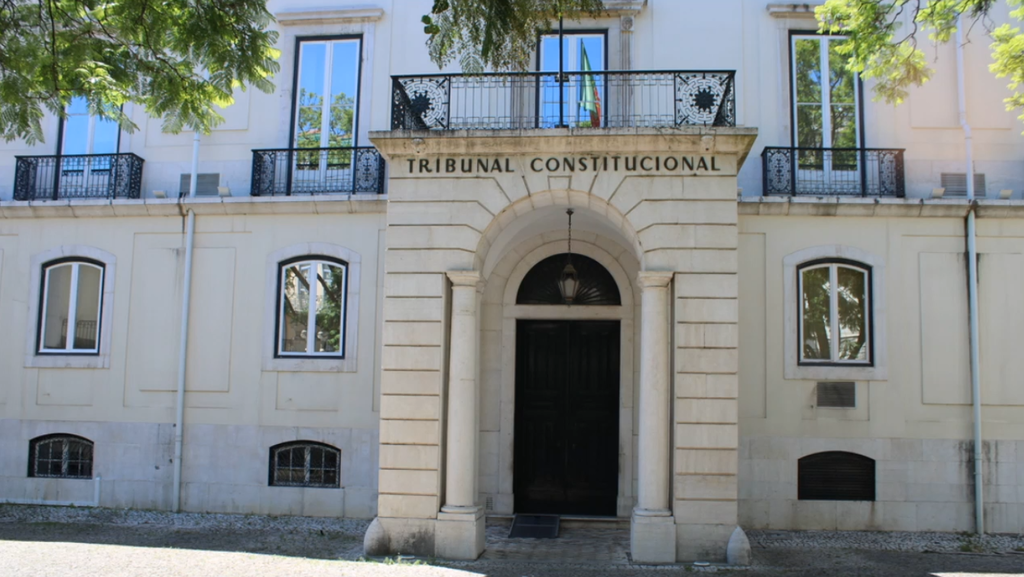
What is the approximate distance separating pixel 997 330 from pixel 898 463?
8.14 feet

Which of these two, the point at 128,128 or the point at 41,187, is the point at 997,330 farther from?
the point at 41,187

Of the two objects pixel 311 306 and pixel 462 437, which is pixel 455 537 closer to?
pixel 462 437

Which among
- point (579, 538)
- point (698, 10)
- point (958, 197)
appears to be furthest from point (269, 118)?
point (958, 197)

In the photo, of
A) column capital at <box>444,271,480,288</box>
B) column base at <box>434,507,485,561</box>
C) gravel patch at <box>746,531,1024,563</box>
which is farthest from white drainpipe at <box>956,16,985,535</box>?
column capital at <box>444,271,480,288</box>

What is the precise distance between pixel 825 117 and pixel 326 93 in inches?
322

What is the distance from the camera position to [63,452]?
1321cm

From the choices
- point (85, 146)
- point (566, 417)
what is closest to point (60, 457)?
point (85, 146)

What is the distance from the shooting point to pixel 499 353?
12617 mm

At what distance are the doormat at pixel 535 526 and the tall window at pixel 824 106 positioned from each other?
6.61m

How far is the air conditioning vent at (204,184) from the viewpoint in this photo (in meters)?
13.6

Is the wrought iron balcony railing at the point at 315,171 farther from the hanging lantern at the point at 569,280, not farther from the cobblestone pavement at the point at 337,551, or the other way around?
the cobblestone pavement at the point at 337,551

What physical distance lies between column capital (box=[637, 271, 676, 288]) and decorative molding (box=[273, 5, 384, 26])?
677 centimetres

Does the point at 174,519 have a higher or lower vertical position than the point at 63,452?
lower

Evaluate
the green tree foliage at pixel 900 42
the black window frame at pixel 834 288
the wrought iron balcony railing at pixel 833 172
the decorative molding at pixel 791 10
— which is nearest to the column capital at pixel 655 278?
the black window frame at pixel 834 288
